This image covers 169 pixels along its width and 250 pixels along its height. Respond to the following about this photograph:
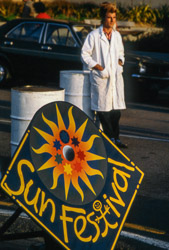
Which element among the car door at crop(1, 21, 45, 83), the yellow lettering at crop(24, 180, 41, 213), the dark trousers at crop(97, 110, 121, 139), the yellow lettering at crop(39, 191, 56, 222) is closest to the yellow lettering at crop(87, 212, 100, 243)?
the yellow lettering at crop(39, 191, 56, 222)

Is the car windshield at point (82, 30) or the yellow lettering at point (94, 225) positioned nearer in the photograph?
the yellow lettering at point (94, 225)

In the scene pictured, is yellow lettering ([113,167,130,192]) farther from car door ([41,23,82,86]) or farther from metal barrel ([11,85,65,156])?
car door ([41,23,82,86])

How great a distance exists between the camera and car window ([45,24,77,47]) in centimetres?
1274

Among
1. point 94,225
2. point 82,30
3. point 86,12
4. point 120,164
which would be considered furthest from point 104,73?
point 86,12

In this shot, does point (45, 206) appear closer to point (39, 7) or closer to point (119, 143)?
point (119, 143)

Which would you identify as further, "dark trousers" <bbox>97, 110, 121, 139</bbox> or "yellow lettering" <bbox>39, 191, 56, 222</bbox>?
"dark trousers" <bbox>97, 110, 121, 139</bbox>

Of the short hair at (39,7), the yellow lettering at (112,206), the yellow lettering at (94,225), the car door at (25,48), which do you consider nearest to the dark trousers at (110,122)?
the yellow lettering at (112,206)

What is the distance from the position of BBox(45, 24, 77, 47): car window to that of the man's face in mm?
5333

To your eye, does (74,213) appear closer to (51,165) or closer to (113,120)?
(51,165)

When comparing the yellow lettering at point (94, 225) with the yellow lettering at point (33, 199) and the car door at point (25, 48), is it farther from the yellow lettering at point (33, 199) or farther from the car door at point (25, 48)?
the car door at point (25, 48)

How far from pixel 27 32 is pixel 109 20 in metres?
6.14

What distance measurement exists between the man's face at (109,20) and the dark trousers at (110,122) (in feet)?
3.72

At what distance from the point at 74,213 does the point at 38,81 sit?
10.3 m

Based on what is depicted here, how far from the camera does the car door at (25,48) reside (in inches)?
515
